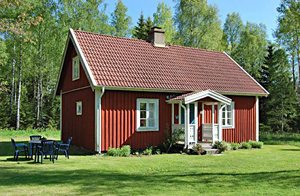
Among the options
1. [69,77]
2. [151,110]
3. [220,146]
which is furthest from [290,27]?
[69,77]

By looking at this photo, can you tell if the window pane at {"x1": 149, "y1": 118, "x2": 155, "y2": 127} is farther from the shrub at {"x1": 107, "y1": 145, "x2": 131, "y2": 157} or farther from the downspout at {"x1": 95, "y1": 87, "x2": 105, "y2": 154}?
the downspout at {"x1": 95, "y1": 87, "x2": 105, "y2": 154}

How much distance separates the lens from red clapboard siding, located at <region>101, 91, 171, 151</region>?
16.0 metres

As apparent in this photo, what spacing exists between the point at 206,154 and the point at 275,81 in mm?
20002

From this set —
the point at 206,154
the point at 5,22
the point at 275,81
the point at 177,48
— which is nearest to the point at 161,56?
the point at 177,48

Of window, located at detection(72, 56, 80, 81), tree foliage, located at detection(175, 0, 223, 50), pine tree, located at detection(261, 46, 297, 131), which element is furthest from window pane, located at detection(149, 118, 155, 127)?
tree foliage, located at detection(175, 0, 223, 50)

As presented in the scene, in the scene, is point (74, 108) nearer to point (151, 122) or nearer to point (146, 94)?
point (146, 94)

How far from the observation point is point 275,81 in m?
33.8

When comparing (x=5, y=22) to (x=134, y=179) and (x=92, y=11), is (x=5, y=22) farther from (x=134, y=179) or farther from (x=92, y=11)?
(x=92, y=11)

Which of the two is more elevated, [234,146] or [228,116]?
[228,116]

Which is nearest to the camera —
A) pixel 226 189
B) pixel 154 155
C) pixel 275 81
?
pixel 226 189

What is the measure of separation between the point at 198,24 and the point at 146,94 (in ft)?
71.8

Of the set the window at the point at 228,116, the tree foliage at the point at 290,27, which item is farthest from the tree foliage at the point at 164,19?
the window at the point at 228,116

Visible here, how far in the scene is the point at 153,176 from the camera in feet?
33.9

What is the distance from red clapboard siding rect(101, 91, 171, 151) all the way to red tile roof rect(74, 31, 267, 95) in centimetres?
62
